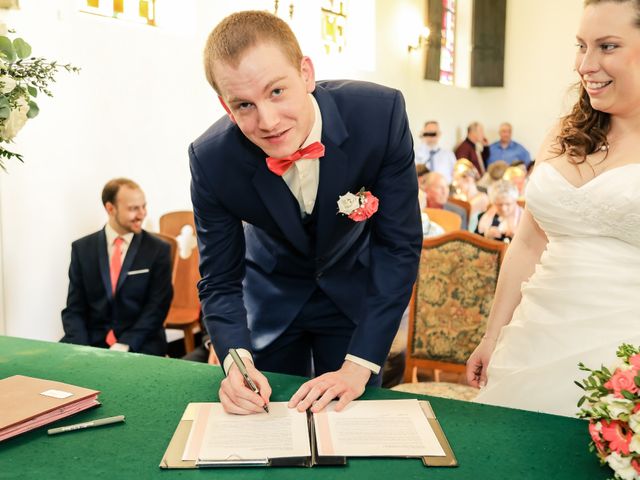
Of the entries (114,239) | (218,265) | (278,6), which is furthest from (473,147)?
(218,265)

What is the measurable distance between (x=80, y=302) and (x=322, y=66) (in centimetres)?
547

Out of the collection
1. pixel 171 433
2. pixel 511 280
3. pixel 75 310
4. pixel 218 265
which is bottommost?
pixel 75 310

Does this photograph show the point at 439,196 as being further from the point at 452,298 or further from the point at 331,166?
the point at 331,166

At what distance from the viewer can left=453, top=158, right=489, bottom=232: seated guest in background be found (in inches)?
283

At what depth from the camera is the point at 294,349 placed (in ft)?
7.59

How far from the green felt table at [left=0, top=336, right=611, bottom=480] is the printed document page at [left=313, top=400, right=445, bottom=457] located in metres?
0.04

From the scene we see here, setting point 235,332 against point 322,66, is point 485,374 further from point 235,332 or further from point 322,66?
point 322,66

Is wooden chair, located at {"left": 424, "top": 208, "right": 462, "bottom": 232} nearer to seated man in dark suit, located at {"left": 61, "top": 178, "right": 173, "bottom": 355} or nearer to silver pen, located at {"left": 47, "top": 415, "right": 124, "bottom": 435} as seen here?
seated man in dark suit, located at {"left": 61, "top": 178, "right": 173, "bottom": 355}

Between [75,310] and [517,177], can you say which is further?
[517,177]

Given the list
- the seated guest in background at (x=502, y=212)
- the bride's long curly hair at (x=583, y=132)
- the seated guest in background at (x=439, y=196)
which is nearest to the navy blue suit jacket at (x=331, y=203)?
the bride's long curly hair at (x=583, y=132)

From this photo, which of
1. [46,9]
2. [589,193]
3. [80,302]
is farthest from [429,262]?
[46,9]

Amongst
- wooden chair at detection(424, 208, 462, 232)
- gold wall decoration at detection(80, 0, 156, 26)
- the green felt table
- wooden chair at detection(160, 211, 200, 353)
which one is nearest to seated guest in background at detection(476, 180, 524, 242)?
wooden chair at detection(424, 208, 462, 232)

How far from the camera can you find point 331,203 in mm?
1960

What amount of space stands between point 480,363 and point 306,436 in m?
0.95
